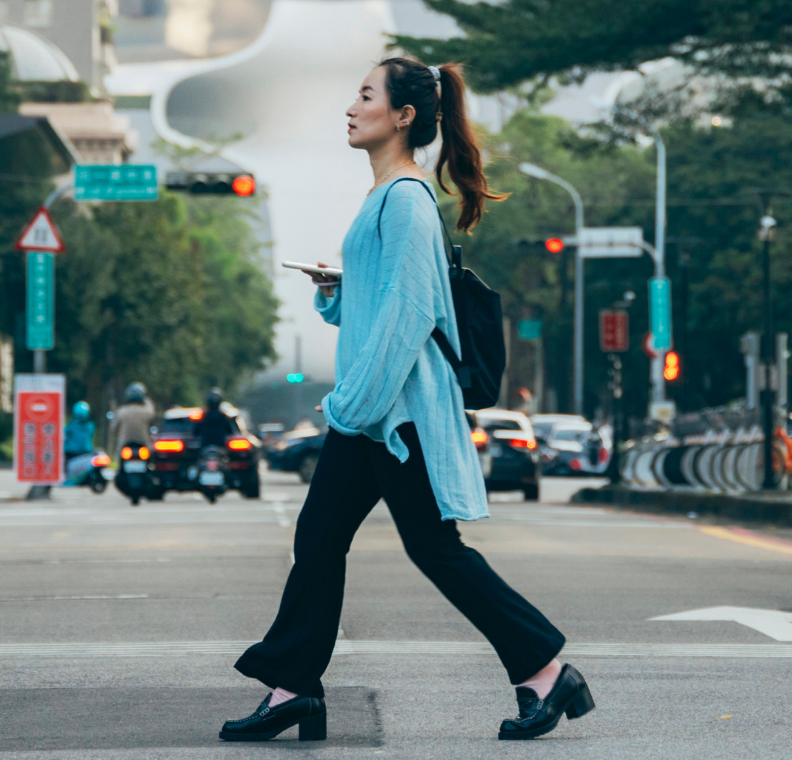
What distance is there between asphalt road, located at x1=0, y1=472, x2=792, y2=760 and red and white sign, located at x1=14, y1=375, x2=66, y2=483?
1001cm

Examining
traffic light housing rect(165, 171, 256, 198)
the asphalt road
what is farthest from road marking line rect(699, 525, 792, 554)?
traffic light housing rect(165, 171, 256, 198)

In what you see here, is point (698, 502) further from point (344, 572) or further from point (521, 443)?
point (344, 572)

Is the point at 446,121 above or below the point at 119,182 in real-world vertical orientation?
below

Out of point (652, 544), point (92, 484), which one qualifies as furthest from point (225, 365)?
point (652, 544)

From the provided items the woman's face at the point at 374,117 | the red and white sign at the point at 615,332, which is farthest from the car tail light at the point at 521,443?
the woman's face at the point at 374,117

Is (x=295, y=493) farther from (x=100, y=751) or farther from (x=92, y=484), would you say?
(x=100, y=751)

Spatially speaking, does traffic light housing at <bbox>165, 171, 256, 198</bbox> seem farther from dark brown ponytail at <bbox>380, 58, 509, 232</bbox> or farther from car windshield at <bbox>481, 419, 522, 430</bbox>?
dark brown ponytail at <bbox>380, 58, 509, 232</bbox>

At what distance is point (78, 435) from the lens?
84.4ft

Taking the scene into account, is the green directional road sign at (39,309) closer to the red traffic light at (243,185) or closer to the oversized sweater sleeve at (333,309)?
the red traffic light at (243,185)

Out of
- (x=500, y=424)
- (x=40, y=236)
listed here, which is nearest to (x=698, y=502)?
(x=500, y=424)

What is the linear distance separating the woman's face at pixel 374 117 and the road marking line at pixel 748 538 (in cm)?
837

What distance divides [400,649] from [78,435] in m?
19.9

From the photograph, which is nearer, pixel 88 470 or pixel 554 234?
pixel 88 470

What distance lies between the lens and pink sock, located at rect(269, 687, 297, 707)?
4465 mm
